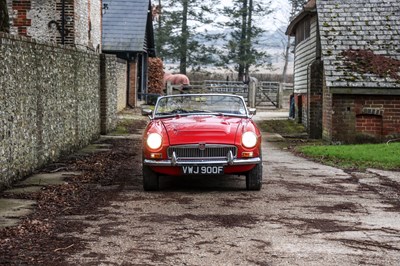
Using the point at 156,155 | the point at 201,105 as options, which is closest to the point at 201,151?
the point at 156,155

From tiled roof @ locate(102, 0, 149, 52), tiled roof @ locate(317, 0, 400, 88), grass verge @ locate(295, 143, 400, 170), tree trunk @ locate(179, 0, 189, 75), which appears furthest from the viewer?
tree trunk @ locate(179, 0, 189, 75)

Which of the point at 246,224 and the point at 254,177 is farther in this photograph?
the point at 254,177

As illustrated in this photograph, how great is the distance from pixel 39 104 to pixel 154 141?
3.10 meters

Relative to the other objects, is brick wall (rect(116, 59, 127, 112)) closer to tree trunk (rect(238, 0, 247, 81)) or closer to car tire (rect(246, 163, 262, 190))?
car tire (rect(246, 163, 262, 190))

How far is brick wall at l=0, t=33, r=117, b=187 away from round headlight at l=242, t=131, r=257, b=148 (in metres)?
3.37

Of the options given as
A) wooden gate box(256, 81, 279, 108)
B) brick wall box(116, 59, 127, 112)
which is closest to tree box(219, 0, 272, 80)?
wooden gate box(256, 81, 279, 108)

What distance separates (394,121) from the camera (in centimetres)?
1934

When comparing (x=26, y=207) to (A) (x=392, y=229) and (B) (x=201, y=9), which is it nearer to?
(A) (x=392, y=229)

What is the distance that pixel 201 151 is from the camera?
10.1m

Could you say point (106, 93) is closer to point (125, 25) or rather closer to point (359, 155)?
point (359, 155)

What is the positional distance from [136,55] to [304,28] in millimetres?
13770

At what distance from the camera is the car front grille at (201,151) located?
10070 mm

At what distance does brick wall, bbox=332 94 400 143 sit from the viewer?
19.2 meters

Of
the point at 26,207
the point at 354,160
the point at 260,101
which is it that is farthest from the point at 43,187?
the point at 260,101
